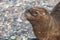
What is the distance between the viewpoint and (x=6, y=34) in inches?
170

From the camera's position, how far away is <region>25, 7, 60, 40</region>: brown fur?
271 cm

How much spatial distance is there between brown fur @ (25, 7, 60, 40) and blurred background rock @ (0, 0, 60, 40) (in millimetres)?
1213

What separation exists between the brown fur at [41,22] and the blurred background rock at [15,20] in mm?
1213

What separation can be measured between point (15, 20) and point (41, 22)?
80.8 inches

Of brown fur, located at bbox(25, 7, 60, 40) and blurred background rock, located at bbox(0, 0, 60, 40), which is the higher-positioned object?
brown fur, located at bbox(25, 7, 60, 40)

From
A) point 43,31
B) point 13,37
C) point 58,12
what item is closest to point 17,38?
point 13,37

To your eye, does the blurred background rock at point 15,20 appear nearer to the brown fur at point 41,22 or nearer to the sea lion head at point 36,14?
the brown fur at point 41,22

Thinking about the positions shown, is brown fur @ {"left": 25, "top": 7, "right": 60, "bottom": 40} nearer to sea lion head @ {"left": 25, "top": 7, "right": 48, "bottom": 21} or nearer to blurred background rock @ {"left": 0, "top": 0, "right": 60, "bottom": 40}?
sea lion head @ {"left": 25, "top": 7, "right": 48, "bottom": 21}

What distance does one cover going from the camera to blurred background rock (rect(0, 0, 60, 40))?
4258 mm

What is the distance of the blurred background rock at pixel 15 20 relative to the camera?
4.26m

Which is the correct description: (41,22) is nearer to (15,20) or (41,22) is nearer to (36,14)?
(36,14)

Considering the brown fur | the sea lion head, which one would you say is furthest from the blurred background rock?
the sea lion head

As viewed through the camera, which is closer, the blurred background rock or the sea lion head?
the sea lion head

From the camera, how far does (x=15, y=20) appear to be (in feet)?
15.6
